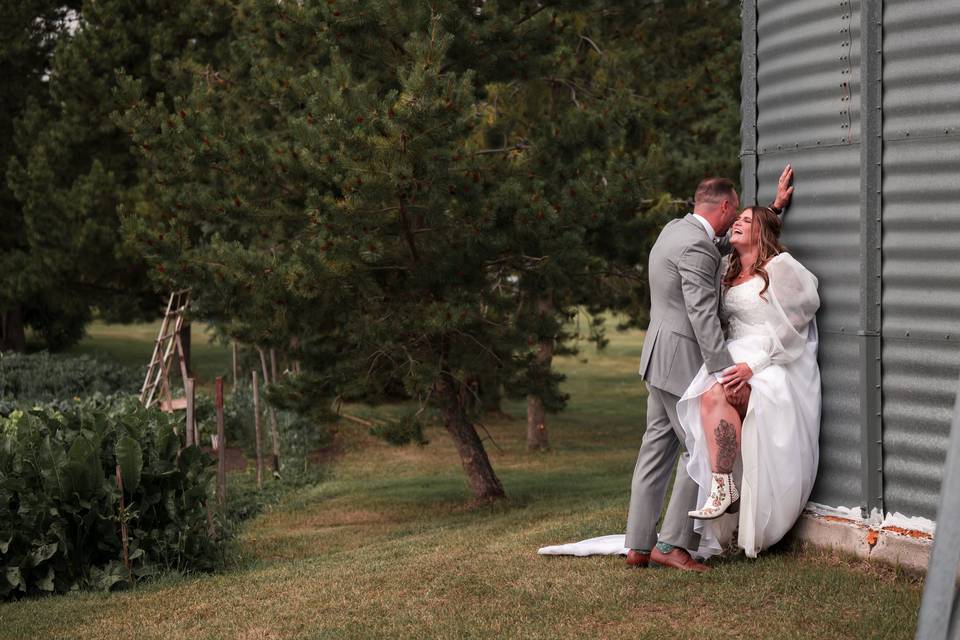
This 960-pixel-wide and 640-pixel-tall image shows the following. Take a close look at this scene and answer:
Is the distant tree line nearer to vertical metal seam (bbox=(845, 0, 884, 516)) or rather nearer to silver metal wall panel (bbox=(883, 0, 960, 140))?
vertical metal seam (bbox=(845, 0, 884, 516))

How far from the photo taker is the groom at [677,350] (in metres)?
5.93

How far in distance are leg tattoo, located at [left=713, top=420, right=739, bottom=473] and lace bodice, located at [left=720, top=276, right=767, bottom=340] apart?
501 mm

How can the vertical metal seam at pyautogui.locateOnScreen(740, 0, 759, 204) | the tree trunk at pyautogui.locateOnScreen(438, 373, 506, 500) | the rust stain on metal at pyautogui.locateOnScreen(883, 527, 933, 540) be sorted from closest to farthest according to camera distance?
the rust stain on metal at pyautogui.locateOnScreen(883, 527, 933, 540), the vertical metal seam at pyautogui.locateOnScreen(740, 0, 759, 204), the tree trunk at pyautogui.locateOnScreen(438, 373, 506, 500)

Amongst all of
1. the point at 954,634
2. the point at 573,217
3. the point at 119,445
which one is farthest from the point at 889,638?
the point at 573,217

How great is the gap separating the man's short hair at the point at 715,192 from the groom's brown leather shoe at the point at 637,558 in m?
1.85

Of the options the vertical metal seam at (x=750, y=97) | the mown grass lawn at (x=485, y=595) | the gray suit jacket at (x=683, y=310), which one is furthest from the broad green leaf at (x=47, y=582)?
the vertical metal seam at (x=750, y=97)

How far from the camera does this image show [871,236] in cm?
573

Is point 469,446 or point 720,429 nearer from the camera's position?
point 720,429

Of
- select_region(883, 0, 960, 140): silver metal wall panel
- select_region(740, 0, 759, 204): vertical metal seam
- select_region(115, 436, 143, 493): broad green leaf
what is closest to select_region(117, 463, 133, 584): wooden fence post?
select_region(115, 436, 143, 493): broad green leaf

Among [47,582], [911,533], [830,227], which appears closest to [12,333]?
[47,582]

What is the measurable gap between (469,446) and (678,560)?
669 cm

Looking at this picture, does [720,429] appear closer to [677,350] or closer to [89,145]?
[677,350]

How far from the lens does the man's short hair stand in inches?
244

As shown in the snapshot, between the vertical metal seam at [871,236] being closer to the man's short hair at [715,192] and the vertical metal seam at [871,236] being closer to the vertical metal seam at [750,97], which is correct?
the man's short hair at [715,192]
